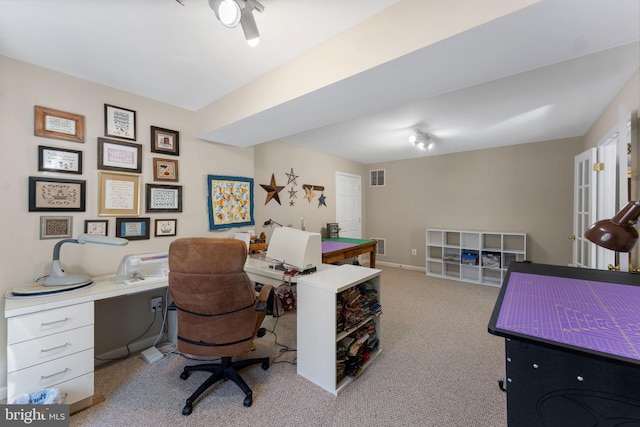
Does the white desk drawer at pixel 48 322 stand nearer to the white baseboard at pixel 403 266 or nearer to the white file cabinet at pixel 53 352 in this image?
the white file cabinet at pixel 53 352

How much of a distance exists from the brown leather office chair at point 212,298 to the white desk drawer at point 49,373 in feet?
1.92

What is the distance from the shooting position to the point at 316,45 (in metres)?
1.57

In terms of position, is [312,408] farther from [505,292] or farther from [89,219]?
[89,219]

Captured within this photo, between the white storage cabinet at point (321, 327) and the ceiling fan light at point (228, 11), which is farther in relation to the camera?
the white storage cabinet at point (321, 327)

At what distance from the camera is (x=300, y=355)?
187 cm

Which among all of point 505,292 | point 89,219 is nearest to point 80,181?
point 89,219

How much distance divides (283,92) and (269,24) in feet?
1.42

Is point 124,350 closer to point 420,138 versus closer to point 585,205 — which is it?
point 420,138

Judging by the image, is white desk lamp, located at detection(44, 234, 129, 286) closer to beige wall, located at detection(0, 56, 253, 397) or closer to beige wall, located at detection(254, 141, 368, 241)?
beige wall, located at detection(0, 56, 253, 397)

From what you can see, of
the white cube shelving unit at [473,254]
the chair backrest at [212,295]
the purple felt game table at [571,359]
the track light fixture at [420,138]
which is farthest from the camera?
the white cube shelving unit at [473,254]

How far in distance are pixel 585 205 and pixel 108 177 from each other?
467 cm

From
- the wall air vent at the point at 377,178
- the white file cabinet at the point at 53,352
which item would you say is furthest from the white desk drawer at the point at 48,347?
the wall air vent at the point at 377,178

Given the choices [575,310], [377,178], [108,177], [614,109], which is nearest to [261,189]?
[108,177]

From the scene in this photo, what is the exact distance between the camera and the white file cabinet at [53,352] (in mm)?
1368
